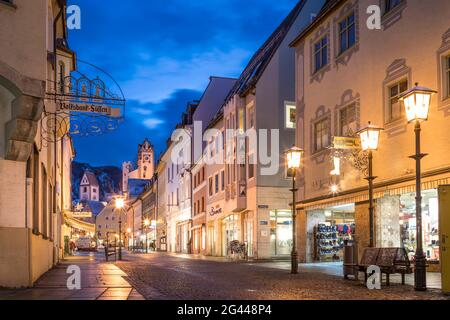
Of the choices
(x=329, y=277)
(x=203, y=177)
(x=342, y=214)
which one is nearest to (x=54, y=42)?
(x=329, y=277)

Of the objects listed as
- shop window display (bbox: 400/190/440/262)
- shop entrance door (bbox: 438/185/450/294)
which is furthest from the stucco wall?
shop entrance door (bbox: 438/185/450/294)

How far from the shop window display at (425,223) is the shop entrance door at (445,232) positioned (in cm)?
842

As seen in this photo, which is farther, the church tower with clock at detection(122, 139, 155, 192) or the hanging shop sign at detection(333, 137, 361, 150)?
the church tower with clock at detection(122, 139, 155, 192)

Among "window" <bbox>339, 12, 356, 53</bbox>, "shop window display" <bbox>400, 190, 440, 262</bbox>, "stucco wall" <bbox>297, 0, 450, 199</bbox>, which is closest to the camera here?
"stucco wall" <bbox>297, 0, 450, 199</bbox>

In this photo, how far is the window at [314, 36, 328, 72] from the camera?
93.4 ft

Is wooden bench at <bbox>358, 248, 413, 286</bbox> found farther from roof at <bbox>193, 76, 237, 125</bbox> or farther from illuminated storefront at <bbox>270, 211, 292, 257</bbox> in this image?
roof at <bbox>193, 76, 237, 125</bbox>

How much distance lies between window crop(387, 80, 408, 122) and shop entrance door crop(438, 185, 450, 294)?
868 cm

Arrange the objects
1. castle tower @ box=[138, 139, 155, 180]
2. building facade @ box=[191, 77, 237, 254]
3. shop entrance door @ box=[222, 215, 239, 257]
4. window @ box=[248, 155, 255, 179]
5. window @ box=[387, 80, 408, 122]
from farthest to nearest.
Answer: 1. castle tower @ box=[138, 139, 155, 180]
2. building facade @ box=[191, 77, 237, 254]
3. shop entrance door @ box=[222, 215, 239, 257]
4. window @ box=[248, 155, 255, 179]
5. window @ box=[387, 80, 408, 122]

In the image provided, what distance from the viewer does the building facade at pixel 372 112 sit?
20.1m

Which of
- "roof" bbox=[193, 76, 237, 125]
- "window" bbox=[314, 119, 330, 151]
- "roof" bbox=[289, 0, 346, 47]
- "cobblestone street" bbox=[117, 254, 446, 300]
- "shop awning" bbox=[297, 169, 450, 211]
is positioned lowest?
"cobblestone street" bbox=[117, 254, 446, 300]

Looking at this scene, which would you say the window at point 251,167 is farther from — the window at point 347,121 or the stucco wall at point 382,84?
the window at point 347,121

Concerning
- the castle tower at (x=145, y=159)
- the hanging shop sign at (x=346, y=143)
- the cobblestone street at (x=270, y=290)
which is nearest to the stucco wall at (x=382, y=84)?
the hanging shop sign at (x=346, y=143)

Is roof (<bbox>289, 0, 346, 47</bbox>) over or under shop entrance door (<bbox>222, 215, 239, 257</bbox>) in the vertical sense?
over

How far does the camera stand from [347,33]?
2638cm
